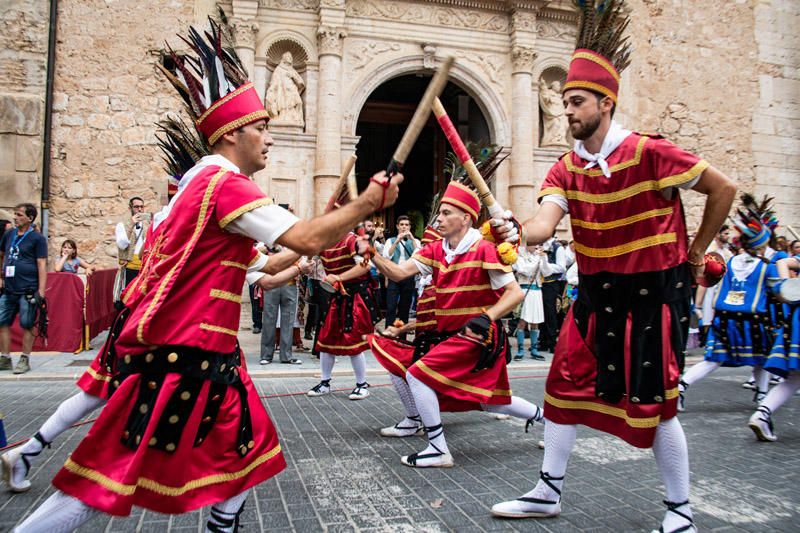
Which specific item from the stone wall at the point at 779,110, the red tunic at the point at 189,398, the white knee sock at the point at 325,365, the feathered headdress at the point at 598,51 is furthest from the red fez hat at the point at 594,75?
the stone wall at the point at 779,110

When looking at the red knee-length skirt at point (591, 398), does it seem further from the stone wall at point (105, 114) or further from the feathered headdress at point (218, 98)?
the stone wall at point (105, 114)

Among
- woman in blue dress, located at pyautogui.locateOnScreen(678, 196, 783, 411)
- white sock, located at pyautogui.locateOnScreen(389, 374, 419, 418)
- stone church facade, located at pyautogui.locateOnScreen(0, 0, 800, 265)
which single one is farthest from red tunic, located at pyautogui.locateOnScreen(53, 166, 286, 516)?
stone church facade, located at pyautogui.locateOnScreen(0, 0, 800, 265)

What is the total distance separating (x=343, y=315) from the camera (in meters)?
6.84

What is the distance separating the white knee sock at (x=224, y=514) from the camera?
2279 mm

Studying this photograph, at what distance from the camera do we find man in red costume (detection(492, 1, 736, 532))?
111 inches

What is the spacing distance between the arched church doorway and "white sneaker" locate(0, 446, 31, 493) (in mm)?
16195

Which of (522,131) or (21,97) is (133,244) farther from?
(522,131)

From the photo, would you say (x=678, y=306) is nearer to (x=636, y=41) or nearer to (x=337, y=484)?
(x=337, y=484)

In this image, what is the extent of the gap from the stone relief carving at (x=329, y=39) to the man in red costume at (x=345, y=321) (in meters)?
8.06

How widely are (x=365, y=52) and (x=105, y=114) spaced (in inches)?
241

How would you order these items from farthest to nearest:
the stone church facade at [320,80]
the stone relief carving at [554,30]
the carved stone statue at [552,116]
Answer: the carved stone statue at [552,116] < the stone relief carving at [554,30] < the stone church facade at [320,80]

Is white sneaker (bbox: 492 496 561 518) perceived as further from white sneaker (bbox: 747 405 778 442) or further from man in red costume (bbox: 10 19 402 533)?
white sneaker (bbox: 747 405 778 442)

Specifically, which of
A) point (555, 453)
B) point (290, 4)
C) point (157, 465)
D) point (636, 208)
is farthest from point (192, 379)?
point (290, 4)

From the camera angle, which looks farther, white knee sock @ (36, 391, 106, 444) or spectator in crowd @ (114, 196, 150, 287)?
spectator in crowd @ (114, 196, 150, 287)
